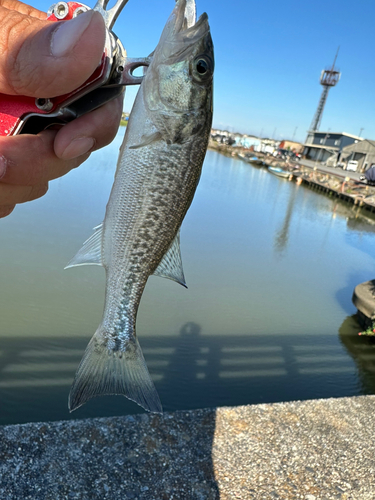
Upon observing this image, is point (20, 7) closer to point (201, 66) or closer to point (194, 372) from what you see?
point (201, 66)

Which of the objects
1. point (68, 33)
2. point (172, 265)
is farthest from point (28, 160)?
point (172, 265)

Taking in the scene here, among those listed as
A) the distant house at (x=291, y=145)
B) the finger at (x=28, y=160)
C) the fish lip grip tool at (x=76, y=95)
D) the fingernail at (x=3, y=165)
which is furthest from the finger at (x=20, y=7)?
the distant house at (x=291, y=145)

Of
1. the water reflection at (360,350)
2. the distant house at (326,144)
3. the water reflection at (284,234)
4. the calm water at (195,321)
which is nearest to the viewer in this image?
the calm water at (195,321)

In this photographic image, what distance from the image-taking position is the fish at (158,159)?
2037 mm

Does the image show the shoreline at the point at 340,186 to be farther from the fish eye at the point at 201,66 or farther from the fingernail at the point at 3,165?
the fingernail at the point at 3,165

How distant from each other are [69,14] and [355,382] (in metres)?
9.94

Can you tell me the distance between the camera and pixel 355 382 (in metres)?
9.38

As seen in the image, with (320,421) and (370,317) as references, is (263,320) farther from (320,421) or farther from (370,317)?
(320,421)

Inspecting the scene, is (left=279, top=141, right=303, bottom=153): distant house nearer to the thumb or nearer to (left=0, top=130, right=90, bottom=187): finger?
(left=0, top=130, right=90, bottom=187): finger

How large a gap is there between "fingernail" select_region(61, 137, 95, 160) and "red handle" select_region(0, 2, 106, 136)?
210 mm

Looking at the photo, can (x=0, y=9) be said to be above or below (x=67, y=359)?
above

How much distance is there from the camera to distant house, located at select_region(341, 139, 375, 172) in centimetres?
6062

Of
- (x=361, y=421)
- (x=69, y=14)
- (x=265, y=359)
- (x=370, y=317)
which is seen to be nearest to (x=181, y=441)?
(x=361, y=421)

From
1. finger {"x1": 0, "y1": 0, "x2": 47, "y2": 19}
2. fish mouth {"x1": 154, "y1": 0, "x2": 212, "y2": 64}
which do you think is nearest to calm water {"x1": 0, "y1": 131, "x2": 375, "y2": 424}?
finger {"x1": 0, "y1": 0, "x2": 47, "y2": 19}
